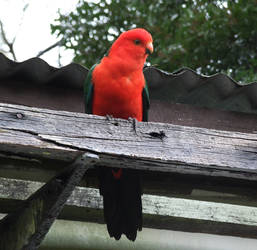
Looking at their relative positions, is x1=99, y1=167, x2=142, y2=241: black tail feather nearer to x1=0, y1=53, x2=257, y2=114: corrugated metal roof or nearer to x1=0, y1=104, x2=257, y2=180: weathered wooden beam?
x1=0, y1=104, x2=257, y2=180: weathered wooden beam

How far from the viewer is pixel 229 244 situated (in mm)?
2729

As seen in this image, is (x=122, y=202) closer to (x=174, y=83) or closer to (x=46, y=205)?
(x=46, y=205)

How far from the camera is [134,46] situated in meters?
2.88

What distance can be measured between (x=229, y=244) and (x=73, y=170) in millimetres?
1548

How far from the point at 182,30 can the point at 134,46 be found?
393 cm

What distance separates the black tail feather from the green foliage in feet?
12.4

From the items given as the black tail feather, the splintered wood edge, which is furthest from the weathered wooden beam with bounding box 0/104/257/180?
the splintered wood edge

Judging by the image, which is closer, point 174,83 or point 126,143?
point 126,143

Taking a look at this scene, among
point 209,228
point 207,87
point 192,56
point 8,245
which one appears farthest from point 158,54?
point 8,245

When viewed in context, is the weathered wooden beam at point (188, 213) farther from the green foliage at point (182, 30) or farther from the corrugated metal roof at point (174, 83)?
the green foliage at point (182, 30)

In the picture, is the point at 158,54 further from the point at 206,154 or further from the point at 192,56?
the point at 206,154

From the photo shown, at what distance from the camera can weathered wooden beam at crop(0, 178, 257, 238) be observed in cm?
232

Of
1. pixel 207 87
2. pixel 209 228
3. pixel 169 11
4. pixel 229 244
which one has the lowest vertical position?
pixel 229 244

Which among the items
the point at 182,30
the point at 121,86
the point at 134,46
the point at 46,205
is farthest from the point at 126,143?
the point at 182,30
